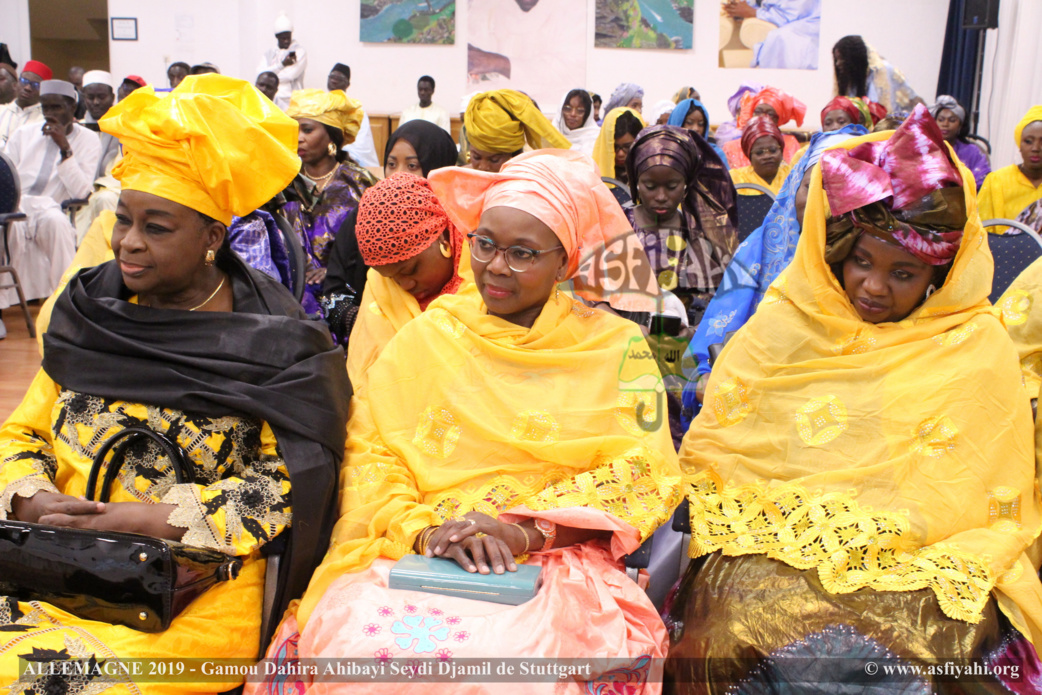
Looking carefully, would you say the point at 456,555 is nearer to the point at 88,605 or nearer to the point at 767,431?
the point at 88,605

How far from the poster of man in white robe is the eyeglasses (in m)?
12.3

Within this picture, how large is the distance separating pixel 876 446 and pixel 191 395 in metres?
1.58

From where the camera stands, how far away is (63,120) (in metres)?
8.25

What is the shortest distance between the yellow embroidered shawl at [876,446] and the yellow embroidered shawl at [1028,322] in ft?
2.09

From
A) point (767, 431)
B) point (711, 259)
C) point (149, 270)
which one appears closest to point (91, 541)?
point (149, 270)

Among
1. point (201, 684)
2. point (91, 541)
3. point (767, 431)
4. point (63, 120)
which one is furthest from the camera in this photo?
point (63, 120)

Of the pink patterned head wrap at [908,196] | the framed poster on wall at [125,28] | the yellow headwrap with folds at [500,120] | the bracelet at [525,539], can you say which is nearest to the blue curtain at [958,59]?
the yellow headwrap with folds at [500,120]

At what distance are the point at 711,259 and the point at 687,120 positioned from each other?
257cm

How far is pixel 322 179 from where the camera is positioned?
449 centimetres

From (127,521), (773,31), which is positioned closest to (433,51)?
(773,31)

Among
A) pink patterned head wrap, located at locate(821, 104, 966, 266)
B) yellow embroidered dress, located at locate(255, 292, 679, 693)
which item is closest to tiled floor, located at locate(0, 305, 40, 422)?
yellow embroidered dress, located at locate(255, 292, 679, 693)

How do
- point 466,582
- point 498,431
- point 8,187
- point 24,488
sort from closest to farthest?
1. point 466,582
2. point 24,488
3. point 498,431
4. point 8,187

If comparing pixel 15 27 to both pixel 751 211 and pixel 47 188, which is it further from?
pixel 751 211

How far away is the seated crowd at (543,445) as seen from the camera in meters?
1.72
